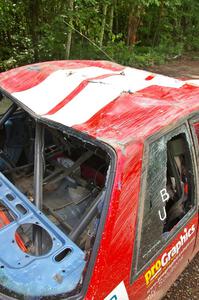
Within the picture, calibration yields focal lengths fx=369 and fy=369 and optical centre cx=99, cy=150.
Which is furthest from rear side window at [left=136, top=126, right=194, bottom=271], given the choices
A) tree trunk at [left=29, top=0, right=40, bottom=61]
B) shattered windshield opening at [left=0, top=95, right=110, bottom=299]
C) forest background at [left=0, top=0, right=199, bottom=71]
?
tree trunk at [left=29, top=0, right=40, bottom=61]

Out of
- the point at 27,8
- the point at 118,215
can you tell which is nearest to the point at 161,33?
the point at 27,8

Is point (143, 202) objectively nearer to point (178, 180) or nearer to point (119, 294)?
point (119, 294)

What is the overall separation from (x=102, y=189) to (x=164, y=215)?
43 centimetres

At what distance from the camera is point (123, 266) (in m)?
1.79

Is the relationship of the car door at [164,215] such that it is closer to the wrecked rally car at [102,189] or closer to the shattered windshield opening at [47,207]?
the wrecked rally car at [102,189]

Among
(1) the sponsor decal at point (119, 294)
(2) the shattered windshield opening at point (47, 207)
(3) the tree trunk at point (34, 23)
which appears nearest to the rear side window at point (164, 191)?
(1) the sponsor decal at point (119, 294)

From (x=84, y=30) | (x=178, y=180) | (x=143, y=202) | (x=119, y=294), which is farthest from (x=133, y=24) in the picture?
(x=119, y=294)

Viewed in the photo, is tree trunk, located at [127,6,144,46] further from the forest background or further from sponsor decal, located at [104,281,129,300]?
sponsor decal, located at [104,281,129,300]

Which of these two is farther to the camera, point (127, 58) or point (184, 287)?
point (127, 58)

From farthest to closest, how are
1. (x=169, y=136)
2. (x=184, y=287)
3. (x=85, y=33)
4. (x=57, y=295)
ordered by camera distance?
(x=85, y=33)
(x=184, y=287)
(x=169, y=136)
(x=57, y=295)

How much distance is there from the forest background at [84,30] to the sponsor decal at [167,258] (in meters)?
6.74

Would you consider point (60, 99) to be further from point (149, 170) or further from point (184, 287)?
point (184, 287)

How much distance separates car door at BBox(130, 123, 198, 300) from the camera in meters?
1.95

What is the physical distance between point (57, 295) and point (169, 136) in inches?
42.7
